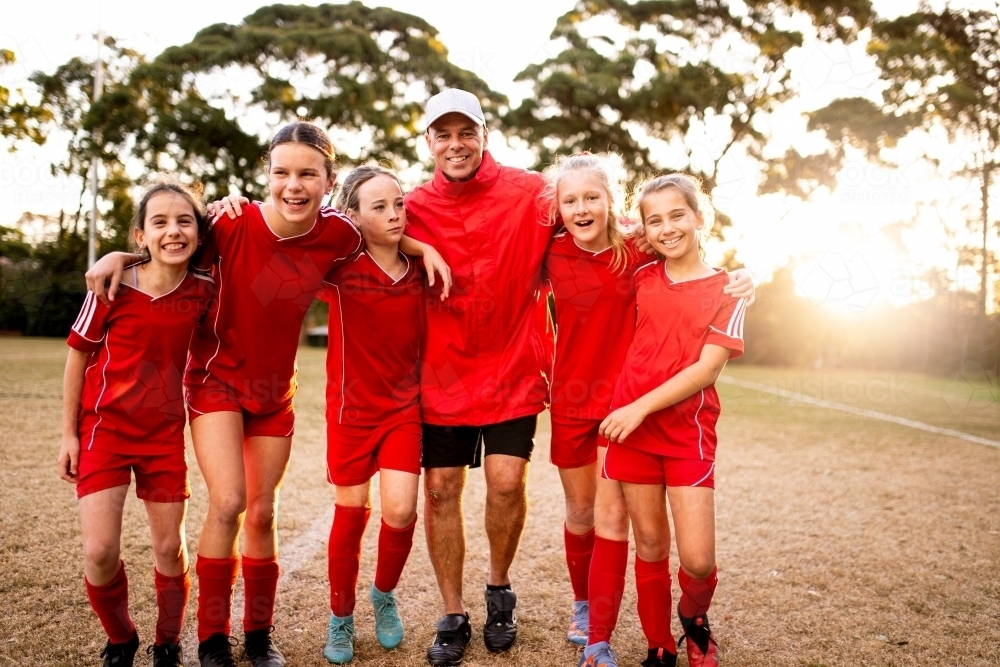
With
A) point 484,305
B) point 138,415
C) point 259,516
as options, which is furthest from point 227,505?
point 484,305

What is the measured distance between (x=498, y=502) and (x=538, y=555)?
130 cm

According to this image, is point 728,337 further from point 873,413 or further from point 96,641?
point 873,413

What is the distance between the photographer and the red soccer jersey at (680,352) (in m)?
2.86

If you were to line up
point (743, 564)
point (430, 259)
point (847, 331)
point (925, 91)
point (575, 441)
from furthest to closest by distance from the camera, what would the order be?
point (847, 331) → point (925, 91) → point (743, 564) → point (575, 441) → point (430, 259)

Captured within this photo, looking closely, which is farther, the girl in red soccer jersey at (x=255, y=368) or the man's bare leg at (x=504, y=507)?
the man's bare leg at (x=504, y=507)

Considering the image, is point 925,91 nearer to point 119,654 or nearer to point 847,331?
point 847,331

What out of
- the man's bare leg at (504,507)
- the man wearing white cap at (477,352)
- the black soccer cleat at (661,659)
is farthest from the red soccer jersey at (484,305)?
the black soccer cleat at (661,659)

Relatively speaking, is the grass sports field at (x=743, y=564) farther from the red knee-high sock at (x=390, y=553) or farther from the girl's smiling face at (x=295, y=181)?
the girl's smiling face at (x=295, y=181)

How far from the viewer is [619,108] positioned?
24.0m

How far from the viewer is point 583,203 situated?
3203 mm

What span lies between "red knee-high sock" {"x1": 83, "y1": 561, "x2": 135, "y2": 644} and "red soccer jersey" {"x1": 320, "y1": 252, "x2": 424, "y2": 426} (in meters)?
1.02

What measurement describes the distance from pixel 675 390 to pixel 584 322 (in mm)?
624

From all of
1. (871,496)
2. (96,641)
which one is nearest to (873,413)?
(871,496)

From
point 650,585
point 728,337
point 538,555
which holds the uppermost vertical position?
point 728,337
